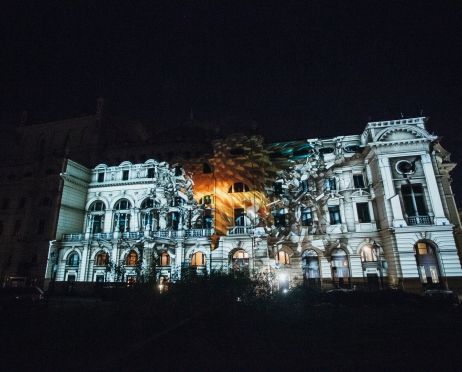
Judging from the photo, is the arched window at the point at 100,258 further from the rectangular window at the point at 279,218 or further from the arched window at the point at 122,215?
the rectangular window at the point at 279,218

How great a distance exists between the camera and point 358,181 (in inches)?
1232

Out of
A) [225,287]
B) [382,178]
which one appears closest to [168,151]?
[382,178]

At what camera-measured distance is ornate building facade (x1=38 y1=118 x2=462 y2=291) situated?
26.3 m

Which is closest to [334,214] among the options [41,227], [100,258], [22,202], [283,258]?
[283,258]

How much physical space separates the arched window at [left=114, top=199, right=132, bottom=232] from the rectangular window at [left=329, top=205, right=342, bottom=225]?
79.5ft

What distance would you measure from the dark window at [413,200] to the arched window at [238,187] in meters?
16.0

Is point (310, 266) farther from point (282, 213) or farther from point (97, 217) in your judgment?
point (97, 217)

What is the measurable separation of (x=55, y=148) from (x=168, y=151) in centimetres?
2106

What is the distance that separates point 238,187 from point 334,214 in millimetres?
11055

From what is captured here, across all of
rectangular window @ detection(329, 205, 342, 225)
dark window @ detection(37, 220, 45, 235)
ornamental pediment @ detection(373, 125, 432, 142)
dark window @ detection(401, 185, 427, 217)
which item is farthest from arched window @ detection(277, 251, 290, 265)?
dark window @ detection(37, 220, 45, 235)

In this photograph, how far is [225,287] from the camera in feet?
44.3

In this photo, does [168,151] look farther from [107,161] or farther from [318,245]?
[318,245]

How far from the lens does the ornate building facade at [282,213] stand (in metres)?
26.3

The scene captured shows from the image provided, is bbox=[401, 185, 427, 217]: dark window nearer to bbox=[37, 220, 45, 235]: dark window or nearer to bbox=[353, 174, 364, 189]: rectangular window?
bbox=[353, 174, 364, 189]: rectangular window
